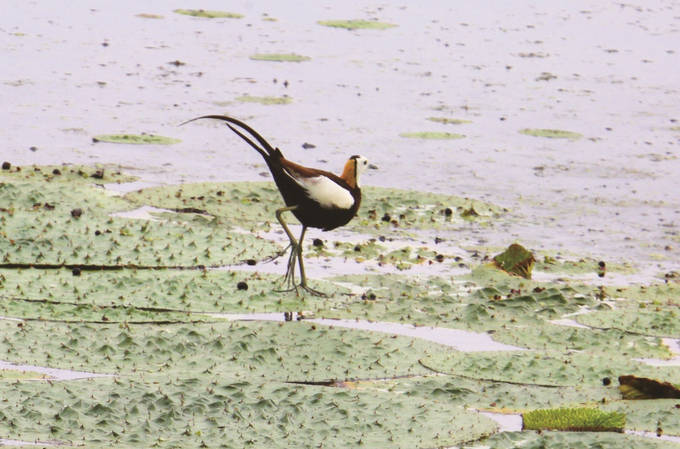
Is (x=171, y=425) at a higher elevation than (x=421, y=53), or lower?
lower

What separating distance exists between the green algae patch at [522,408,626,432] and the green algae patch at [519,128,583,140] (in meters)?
7.66

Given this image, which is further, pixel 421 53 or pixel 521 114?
pixel 421 53

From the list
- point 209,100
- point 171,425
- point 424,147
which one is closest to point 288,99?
point 209,100

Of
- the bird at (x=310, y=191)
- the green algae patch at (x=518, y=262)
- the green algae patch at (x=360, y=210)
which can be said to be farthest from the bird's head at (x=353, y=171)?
the green algae patch at (x=360, y=210)

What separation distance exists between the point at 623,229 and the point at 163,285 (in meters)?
3.79

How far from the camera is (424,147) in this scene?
1291 centimetres

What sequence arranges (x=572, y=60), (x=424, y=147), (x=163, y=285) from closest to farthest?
(x=163, y=285) → (x=424, y=147) → (x=572, y=60)

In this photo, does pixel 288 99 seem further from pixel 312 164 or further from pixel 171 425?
pixel 171 425

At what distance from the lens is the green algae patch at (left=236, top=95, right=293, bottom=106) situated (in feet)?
47.4

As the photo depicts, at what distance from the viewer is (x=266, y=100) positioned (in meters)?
14.6

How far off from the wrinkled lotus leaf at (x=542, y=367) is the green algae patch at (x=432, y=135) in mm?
6169

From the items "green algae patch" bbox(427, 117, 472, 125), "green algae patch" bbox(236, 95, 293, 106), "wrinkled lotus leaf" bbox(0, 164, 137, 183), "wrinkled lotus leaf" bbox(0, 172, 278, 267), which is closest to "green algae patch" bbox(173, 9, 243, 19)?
"green algae patch" bbox(236, 95, 293, 106)

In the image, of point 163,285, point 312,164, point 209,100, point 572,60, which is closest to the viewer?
point 163,285

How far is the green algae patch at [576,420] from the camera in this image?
6.12 m
